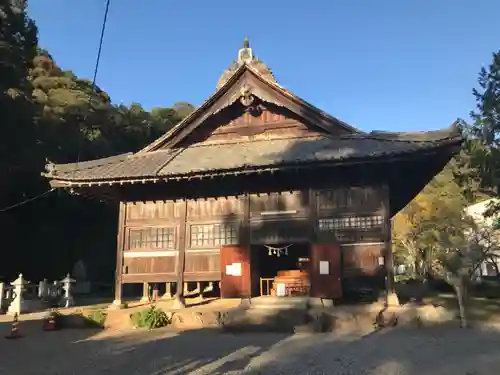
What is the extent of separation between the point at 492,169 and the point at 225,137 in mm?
13907

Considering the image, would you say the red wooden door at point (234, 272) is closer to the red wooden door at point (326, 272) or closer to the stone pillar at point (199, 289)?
the red wooden door at point (326, 272)

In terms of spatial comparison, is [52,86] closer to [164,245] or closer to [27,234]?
[27,234]

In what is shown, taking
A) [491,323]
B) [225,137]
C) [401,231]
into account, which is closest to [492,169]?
[491,323]

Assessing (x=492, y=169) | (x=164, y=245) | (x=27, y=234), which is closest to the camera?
(x=164, y=245)

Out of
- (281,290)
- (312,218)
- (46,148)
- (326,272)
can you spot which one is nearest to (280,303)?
(281,290)

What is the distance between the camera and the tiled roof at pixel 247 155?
50.3 ft

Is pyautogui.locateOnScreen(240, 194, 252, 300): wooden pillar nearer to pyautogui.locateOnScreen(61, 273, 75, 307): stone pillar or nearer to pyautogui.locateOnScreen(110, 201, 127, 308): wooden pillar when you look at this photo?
pyautogui.locateOnScreen(110, 201, 127, 308): wooden pillar

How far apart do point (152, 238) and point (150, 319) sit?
399 cm

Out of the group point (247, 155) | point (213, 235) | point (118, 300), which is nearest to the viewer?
point (213, 235)

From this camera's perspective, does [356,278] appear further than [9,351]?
Yes

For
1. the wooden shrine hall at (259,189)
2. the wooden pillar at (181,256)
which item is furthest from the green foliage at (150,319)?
the wooden shrine hall at (259,189)

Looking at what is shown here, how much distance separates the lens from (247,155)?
17656 mm

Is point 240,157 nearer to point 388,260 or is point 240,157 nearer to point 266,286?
point 266,286

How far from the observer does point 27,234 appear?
32156 millimetres
